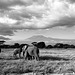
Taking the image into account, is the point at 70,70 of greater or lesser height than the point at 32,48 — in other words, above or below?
below

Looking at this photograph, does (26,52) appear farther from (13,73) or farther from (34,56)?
(13,73)

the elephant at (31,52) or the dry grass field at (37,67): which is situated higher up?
the elephant at (31,52)

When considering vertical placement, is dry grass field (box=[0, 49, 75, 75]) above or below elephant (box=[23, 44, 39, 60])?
below

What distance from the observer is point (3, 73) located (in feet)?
26.3

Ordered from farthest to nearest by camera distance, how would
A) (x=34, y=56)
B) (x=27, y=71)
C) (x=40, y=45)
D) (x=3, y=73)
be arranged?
(x=40, y=45) → (x=34, y=56) → (x=27, y=71) → (x=3, y=73)

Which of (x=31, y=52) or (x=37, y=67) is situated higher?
(x=31, y=52)

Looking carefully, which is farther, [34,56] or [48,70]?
[34,56]

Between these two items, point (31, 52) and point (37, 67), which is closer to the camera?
point (37, 67)

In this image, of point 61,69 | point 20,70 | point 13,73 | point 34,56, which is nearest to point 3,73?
point 13,73

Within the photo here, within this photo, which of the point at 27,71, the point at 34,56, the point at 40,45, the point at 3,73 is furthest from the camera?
the point at 40,45

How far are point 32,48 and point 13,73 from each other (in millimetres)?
5390

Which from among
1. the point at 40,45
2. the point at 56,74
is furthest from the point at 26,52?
the point at 40,45

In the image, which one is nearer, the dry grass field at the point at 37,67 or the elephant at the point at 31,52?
the dry grass field at the point at 37,67

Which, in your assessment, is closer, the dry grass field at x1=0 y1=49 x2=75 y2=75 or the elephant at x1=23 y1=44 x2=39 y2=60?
the dry grass field at x1=0 y1=49 x2=75 y2=75
